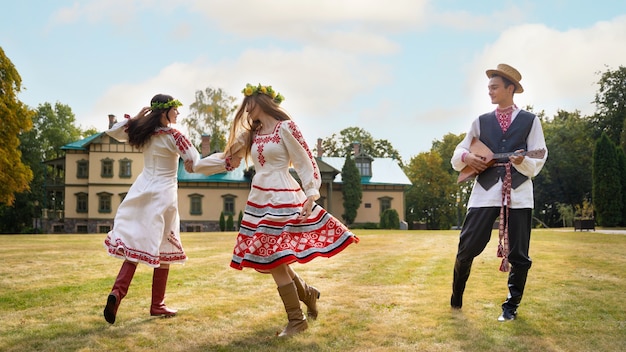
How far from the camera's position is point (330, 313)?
551cm

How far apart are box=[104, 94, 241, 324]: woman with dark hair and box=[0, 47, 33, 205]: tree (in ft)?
82.8

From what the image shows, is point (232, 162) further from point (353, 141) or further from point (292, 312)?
point (353, 141)

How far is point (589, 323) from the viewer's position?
5.10 metres

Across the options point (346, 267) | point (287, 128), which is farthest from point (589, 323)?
point (346, 267)

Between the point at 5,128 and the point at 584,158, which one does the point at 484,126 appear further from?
the point at 584,158

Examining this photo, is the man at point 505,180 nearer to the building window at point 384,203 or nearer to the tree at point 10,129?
the tree at point 10,129

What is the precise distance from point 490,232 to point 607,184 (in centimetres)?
3353


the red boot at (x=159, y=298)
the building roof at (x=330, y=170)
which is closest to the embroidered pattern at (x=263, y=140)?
the red boot at (x=159, y=298)

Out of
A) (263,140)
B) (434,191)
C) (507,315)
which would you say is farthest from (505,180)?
(434,191)

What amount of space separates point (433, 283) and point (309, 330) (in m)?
3.44

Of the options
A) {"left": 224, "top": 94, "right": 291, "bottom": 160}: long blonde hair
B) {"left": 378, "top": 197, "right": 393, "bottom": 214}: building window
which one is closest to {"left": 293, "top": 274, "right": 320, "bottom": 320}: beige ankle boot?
{"left": 224, "top": 94, "right": 291, "bottom": 160}: long blonde hair

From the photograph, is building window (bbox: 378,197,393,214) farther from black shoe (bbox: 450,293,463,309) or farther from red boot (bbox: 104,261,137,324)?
red boot (bbox: 104,261,137,324)

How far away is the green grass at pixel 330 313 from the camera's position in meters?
4.39

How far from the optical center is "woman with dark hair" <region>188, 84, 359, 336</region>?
4711 mm
